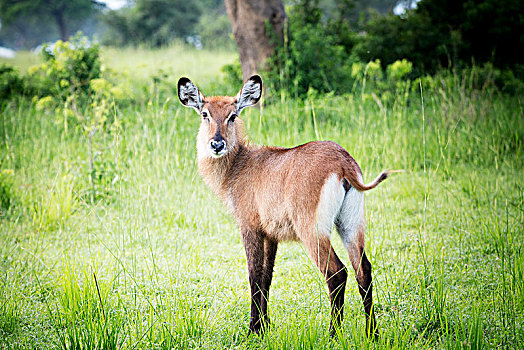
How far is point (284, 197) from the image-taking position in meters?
2.57

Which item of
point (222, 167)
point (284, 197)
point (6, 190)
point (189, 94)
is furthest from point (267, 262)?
point (6, 190)

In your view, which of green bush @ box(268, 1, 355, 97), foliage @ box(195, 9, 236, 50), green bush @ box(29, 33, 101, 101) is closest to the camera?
green bush @ box(29, 33, 101, 101)

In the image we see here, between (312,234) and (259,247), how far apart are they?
0.47m

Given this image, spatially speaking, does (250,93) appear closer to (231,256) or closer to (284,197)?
(284,197)

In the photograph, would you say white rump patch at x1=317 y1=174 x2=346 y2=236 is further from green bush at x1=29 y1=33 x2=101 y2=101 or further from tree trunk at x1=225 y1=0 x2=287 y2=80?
tree trunk at x1=225 y1=0 x2=287 y2=80

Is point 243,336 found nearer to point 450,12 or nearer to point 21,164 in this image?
point 21,164

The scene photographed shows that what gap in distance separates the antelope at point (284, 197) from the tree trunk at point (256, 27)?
199 inches

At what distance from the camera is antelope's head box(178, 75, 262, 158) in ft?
9.91

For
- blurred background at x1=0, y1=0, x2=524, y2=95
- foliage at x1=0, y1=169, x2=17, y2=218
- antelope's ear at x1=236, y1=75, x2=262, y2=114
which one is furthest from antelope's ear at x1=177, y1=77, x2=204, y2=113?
blurred background at x1=0, y1=0, x2=524, y2=95

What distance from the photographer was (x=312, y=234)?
2.41 metres

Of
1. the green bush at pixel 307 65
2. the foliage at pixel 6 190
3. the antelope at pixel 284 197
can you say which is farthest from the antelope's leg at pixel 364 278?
the green bush at pixel 307 65

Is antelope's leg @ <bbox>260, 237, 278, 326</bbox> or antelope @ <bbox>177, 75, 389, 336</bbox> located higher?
antelope @ <bbox>177, 75, 389, 336</bbox>

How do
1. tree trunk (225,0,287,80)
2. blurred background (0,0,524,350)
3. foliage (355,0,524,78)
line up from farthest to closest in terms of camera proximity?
foliage (355,0,524,78) → tree trunk (225,0,287,80) → blurred background (0,0,524,350)

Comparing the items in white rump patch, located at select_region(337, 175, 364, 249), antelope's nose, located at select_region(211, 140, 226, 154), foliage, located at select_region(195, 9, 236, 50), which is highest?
foliage, located at select_region(195, 9, 236, 50)
